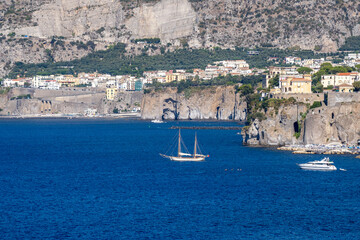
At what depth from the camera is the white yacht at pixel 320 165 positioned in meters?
63.2

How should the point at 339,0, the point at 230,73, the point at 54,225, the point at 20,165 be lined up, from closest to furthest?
the point at 54,225 → the point at 20,165 → the point at 230,73 → the point at 339,0

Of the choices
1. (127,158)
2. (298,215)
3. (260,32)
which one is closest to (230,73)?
(260,32)

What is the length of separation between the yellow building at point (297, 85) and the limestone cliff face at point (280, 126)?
939cm

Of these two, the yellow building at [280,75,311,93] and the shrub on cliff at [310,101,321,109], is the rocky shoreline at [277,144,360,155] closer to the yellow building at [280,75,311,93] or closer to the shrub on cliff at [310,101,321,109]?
the shrub on cliff at [310,101,321,109]

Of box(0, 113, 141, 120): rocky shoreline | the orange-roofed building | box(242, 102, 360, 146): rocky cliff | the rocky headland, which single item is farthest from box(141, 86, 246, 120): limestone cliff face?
box(242, 102, 360, 146): rocky cliff

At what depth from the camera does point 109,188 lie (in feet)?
187

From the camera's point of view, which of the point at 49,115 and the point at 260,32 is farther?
the point at 260,32

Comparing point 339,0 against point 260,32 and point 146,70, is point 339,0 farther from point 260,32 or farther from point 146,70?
point 146,70

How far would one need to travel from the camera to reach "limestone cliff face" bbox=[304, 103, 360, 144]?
242 ft

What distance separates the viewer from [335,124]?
74.6m

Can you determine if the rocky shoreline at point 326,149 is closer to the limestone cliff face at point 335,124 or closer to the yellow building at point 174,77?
the limestone cliff face at point 335,124

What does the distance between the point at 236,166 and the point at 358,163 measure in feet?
30.6

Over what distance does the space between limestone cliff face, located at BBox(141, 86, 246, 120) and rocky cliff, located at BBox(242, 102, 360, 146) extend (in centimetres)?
5715

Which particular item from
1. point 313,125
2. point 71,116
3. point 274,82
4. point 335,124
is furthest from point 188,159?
point 71,116
